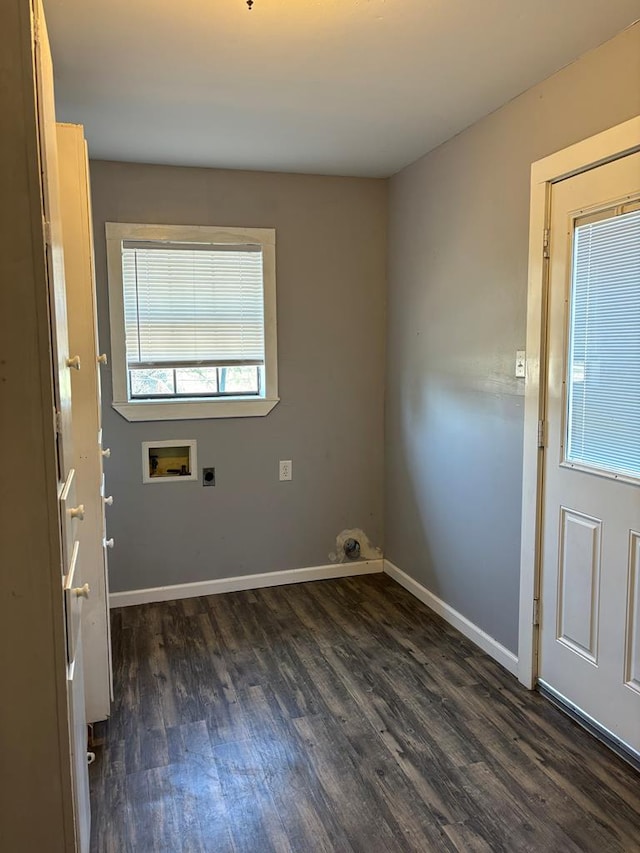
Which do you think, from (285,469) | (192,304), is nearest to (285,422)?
(285,469)

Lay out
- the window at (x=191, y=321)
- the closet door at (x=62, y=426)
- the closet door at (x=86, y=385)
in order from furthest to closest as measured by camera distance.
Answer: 1. the window at (x=191, y=321)
2. the closet door at (x=86, y=385)
3. the closet door at (x=62, y=426)

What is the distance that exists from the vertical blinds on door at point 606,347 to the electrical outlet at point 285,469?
1784 millimetres

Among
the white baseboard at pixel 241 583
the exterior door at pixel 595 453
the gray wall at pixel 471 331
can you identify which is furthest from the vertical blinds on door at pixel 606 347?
the white baseboard at pixel 241 583

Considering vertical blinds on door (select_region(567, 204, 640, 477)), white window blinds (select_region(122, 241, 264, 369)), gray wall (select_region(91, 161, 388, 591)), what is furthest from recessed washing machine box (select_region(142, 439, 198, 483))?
vertical blinds on door (select_region(567, 204, 640, 477))

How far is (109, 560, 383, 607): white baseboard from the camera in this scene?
3.49 meters

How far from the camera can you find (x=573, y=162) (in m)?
2.21

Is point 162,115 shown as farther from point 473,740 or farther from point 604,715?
point 604,715

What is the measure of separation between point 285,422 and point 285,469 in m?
0.28

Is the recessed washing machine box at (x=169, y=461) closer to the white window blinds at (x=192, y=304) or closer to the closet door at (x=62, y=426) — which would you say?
the white window blinds at (x=192, y=304)

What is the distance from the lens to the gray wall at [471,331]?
2324 mm

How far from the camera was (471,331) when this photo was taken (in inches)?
116

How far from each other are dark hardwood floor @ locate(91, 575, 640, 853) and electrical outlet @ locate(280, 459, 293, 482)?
34.6 inches

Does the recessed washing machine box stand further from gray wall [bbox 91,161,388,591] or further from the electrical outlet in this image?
the electrical outlet

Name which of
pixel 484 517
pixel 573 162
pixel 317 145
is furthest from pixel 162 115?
pixel 484 517
